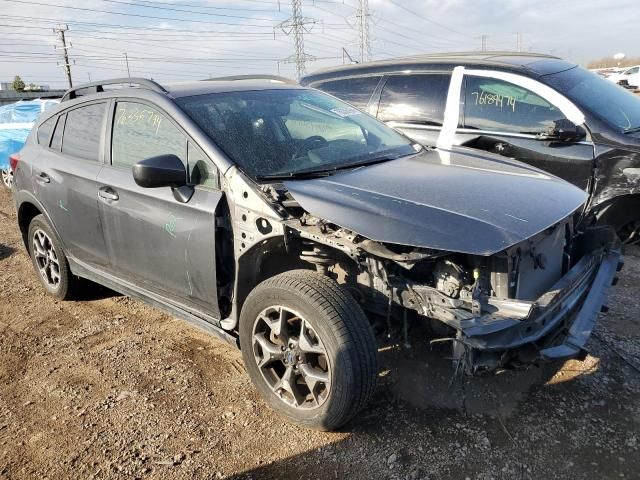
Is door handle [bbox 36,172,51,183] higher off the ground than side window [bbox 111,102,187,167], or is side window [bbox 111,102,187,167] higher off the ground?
side window [bbox 111,102,187,167]

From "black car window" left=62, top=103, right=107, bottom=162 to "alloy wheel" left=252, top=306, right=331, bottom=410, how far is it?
1.93 meters

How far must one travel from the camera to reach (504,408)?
9.87 feet

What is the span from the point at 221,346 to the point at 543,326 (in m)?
2.24

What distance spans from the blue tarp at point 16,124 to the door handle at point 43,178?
18.6 feet

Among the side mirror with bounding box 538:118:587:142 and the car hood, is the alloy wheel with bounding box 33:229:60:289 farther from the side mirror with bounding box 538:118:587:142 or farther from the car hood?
the side mirror with bounding box 538:118:587:142

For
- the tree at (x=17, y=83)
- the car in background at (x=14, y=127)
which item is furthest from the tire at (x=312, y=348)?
Answer: the tree at (x=17, y=83)

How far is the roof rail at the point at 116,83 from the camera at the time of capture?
354 cm

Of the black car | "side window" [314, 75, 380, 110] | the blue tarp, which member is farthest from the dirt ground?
the blue tarp

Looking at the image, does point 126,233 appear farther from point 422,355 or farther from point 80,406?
point 422,355

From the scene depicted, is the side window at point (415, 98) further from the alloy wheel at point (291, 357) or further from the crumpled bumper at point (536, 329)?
the alloy wheel at point (291, 357)

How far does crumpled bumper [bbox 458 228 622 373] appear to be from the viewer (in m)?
2.35

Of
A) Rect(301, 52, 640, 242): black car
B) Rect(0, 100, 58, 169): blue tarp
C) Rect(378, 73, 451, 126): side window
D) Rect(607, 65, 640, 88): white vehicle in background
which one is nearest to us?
Rect(301, 52, 640, 242): black car

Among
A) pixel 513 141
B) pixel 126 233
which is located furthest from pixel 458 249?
pixel 513 141

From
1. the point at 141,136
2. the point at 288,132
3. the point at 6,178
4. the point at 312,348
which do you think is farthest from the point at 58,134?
the point at 6,178
